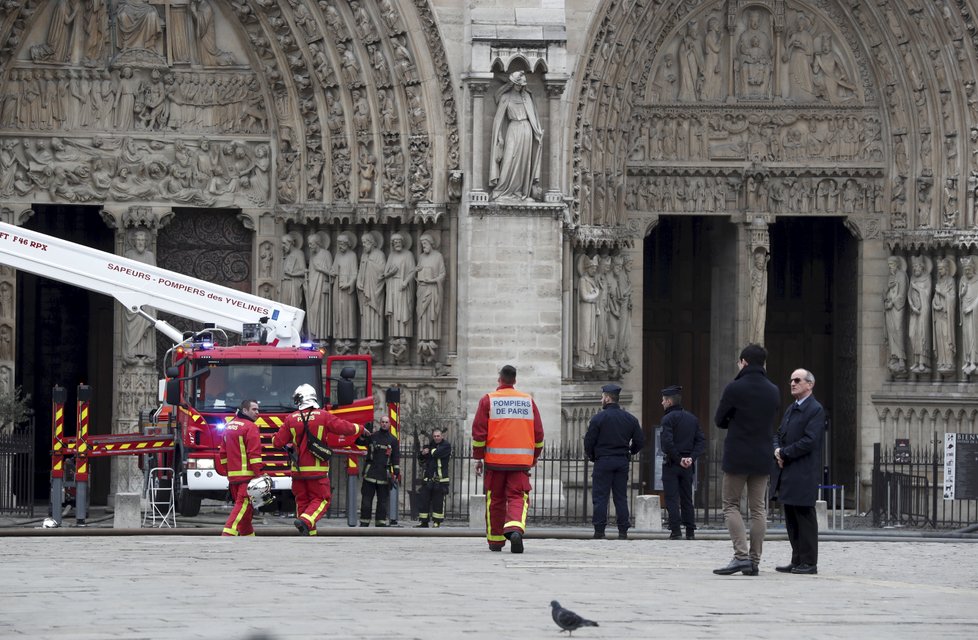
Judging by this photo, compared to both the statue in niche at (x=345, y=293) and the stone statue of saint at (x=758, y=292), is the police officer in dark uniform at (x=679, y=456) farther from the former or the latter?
the stone statue of saint at (x=758, y=292)

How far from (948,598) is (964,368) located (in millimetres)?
14334

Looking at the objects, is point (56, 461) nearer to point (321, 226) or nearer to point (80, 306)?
point (321, 226)

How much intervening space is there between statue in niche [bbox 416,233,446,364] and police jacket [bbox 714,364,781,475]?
38.4ft

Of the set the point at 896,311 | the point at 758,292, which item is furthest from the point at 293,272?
the point at 896,311

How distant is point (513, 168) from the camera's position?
24.3m

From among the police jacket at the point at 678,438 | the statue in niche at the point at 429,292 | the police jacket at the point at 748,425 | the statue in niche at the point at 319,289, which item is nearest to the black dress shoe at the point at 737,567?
the police jacket at the point at 748,425

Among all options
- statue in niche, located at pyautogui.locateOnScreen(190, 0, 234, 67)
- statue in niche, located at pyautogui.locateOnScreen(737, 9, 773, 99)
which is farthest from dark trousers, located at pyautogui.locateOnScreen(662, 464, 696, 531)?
statue in niche, located at pyautogui.locateOnScreen(190, 0, 234, 67)

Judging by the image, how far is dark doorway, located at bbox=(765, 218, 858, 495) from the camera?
93.8 ft

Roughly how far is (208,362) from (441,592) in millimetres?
10344

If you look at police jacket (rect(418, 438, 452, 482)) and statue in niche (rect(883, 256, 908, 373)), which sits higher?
statue in niche (rect(883, 256, 908, 373))

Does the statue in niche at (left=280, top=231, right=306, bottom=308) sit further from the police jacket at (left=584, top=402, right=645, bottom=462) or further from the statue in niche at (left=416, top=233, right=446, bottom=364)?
the police jacket at (left=584, top=402, right=645, bottom=462)

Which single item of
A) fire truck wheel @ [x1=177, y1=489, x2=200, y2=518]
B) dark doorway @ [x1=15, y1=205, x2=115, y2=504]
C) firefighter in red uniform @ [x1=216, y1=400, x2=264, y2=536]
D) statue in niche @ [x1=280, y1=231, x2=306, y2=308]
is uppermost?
statue in niche @ [x1=280, y1=231, x2=306, y2=308]

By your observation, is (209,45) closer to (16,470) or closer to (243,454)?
(16,470)

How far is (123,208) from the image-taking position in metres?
26.1
